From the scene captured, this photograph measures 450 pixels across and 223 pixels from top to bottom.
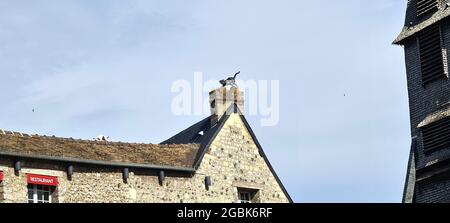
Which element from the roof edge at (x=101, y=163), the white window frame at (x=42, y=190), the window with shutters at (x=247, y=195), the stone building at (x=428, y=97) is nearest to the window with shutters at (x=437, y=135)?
the stone building at (x=428, y=97)

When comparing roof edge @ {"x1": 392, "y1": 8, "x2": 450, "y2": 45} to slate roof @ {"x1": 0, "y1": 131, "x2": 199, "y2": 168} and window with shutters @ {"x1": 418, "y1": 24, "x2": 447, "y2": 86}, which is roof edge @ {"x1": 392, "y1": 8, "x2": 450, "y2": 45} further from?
Result: slate roof @ {"x1": 0, "y1": 131, "x2": 199, "y2": 168}

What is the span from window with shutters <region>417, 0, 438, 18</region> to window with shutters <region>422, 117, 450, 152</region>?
14.6 feet

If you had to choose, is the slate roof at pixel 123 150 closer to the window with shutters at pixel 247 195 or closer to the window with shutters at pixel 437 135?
the window with shutters at pixel 247 195

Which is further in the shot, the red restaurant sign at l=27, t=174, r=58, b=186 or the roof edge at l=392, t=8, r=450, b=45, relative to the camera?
the roof edge at l=392, t=8, r=450, b=45

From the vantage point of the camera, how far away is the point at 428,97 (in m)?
48.1

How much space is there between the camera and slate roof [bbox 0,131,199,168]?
29750 mm

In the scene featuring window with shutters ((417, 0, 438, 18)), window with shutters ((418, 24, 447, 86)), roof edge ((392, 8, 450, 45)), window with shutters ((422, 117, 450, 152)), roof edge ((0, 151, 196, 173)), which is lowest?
roof edge ((0, 151, 196, 173))

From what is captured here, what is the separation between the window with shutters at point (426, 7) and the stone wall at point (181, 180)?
16396 mm

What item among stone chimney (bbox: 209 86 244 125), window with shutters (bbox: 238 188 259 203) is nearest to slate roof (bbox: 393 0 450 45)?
stone chimney (bbox: 209 86 244 125)

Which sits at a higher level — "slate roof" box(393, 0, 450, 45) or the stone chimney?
"slate roof" box(393, 0, 450, 45)

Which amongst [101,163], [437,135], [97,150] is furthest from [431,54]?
[101,163]

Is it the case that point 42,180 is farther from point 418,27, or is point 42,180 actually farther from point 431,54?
point 418,27
